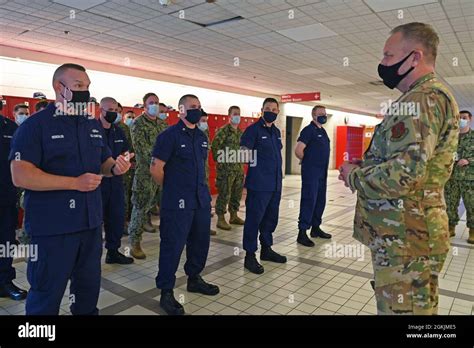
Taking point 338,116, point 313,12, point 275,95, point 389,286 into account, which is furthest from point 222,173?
point 338,116

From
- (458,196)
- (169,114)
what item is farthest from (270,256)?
(169,114)

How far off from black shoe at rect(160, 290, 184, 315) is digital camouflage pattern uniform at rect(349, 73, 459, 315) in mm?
1539

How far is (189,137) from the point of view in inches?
112

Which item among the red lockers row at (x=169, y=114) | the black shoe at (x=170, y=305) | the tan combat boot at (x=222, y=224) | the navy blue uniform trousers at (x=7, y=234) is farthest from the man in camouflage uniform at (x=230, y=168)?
the navy blue uniform trousers at (x=7, y=234)

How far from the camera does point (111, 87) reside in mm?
7801

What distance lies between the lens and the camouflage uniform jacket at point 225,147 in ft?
19.2

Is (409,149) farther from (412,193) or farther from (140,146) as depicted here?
(140,146)

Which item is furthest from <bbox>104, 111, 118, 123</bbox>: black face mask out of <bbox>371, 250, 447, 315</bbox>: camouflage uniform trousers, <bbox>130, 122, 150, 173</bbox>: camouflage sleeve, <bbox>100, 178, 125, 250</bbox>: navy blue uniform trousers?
<bbox>371, 250, 447, 315</bbox>: camouflage uniform trousers

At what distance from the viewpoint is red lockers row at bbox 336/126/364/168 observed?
57.2 feet

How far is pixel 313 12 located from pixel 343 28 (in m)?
0.87

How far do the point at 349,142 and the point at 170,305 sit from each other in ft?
56.1

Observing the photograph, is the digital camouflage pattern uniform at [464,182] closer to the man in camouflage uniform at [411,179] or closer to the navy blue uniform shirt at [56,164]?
the man in camouflage uniform at [411,179]

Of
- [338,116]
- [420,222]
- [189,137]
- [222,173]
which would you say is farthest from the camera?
[338,116]
